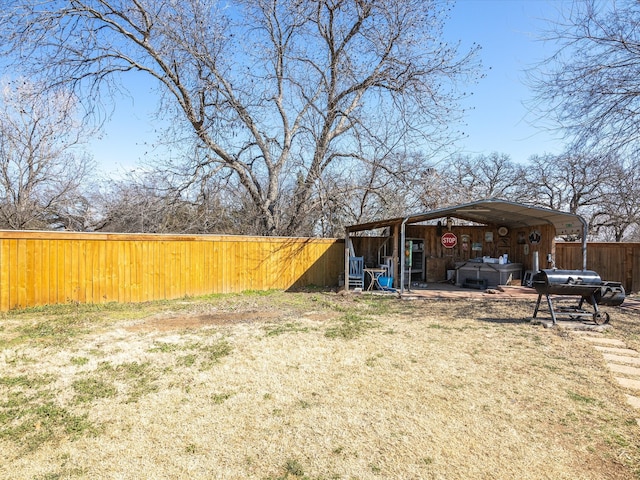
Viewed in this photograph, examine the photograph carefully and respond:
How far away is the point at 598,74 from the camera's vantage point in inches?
233

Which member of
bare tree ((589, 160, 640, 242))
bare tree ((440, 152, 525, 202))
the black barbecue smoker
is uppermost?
bare tree ((440, 152, 525, 202))

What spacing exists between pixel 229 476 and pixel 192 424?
0.73 meters

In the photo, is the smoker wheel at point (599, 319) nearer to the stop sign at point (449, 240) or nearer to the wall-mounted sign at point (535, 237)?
the wall-mounted sign at point (535, 237)

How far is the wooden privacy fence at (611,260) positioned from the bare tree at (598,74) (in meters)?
5.75

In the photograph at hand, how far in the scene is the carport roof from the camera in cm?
827

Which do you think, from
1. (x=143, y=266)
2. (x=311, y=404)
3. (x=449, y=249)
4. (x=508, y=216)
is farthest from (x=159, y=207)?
(x=508, y=216)

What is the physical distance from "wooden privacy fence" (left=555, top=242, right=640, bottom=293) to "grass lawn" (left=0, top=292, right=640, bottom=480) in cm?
594

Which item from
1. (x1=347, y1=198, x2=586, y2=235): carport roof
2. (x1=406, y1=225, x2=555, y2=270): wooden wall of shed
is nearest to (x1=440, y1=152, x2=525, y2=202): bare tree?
(x1=406, y1=225, x2=555, y2=270): wooden wall of shed

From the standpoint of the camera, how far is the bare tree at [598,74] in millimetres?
5785

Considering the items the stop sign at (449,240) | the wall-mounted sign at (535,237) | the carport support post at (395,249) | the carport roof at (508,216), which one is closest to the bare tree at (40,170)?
the carport roof at (508,216)

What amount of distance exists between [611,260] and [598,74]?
22.6 feet

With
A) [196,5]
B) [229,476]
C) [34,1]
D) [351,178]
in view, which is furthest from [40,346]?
[351,178]

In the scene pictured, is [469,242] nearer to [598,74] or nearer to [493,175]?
[598,74]

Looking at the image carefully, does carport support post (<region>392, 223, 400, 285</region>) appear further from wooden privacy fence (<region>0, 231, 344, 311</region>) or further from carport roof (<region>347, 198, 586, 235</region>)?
wooden privacy fence (<region>0, 231, 344, 311</region>)
